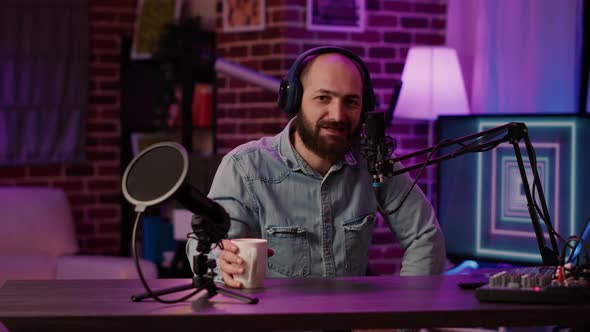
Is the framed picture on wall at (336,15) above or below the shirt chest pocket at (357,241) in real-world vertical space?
above

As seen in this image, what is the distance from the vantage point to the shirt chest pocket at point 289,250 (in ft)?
7.15

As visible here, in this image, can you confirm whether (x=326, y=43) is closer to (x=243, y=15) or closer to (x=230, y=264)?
(x=243, y=15)

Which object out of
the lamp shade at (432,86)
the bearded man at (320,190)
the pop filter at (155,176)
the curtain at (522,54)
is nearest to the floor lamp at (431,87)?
the lamp shade at (432,86)

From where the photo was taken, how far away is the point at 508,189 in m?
3.48

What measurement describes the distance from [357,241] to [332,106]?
0.33 m

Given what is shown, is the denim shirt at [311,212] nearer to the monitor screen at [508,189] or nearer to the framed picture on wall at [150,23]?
the monitor screen at [508,189]

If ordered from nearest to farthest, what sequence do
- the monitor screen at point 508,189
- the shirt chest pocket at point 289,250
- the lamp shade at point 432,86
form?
the shirt chest pocket at point 289,250 → the monitor screen at point 508,189 → the lamp shade at point 432,86

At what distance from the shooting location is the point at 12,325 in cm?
156

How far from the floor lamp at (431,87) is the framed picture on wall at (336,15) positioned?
364 millimetres

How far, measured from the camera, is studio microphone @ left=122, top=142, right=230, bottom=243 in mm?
1583

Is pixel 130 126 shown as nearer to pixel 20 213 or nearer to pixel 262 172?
pixel 20 213


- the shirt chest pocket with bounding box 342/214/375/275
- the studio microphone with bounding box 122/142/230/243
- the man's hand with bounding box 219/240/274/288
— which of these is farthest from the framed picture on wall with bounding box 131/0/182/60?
the studio microphone with bounding box 122/142/230/243

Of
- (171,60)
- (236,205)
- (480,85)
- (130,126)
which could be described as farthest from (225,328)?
(130,126)

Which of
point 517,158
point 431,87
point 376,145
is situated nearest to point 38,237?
point 431,87
